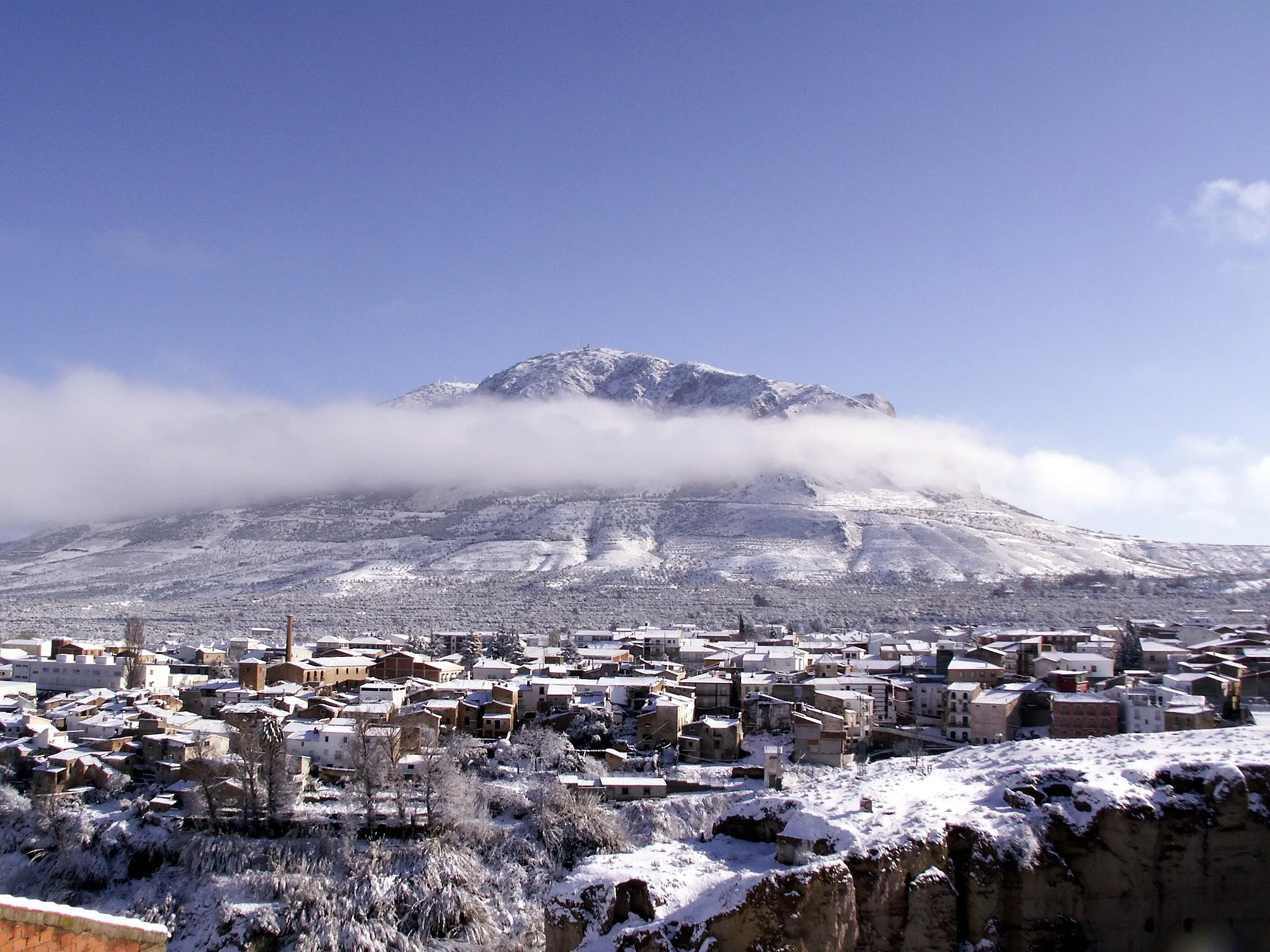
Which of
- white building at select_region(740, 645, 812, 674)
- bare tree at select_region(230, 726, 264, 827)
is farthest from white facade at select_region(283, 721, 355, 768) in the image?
white building at select_region(740, 645, 812, 674)

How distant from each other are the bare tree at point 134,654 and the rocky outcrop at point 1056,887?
4248 cm

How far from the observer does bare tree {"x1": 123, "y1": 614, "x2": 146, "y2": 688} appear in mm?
55969

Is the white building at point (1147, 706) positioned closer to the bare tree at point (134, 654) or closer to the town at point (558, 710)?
the town at point (558, 710)

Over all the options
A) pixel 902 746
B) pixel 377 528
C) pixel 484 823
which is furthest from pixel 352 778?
pixel 377 528

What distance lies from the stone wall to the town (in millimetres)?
30056

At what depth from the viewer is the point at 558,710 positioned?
159 ft

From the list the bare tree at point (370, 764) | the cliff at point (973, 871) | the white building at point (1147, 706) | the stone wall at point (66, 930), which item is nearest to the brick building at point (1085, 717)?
the white building at point (1147, 706)

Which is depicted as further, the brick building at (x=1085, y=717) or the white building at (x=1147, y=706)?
the brick building at (x=1085, y=717)

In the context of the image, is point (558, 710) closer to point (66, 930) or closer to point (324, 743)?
point (324, 743)

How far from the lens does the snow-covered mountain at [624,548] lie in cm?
14425

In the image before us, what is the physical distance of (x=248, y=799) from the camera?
36531mm

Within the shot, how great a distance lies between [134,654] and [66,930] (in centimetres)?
5927

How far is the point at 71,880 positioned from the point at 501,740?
16943 millimetres

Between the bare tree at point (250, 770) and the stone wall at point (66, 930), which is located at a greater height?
the stone wall at point (66, 930)
